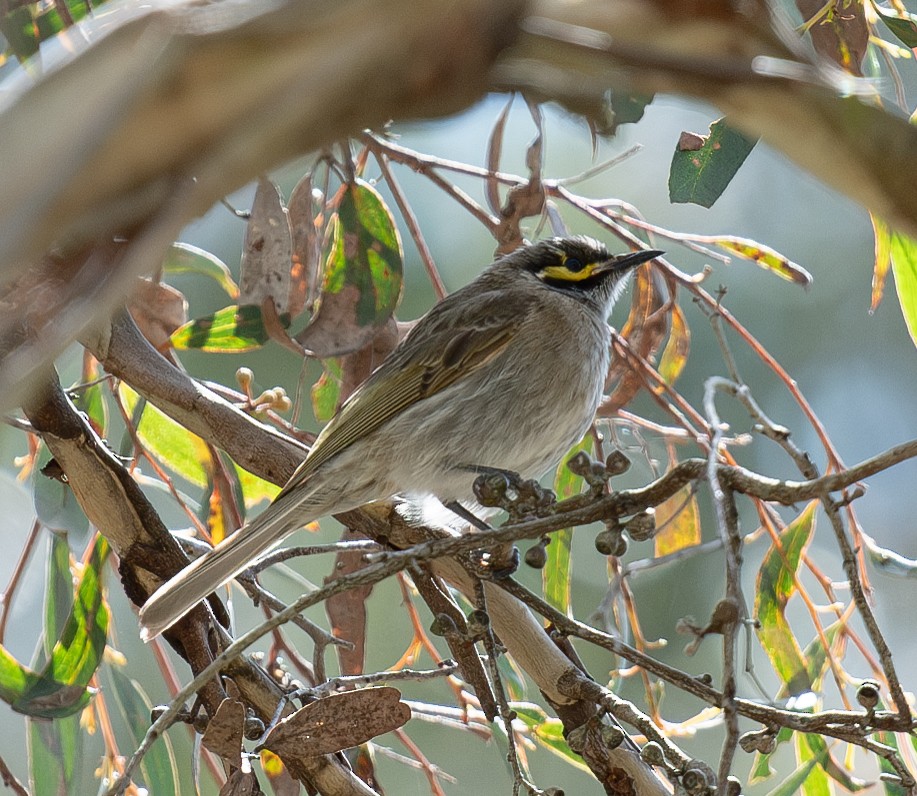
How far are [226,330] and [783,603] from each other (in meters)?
1.44

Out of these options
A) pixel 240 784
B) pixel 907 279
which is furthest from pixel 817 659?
pixel 240 784

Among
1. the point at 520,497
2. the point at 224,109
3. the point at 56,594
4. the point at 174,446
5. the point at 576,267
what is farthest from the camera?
the point at 576,267

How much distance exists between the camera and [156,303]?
280cm

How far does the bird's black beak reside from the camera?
2998 millimetres

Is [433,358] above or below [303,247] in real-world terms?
below

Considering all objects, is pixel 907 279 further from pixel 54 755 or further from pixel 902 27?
pixel 54 755

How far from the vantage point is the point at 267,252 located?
2623 millimetres

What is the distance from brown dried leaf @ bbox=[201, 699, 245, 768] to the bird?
38.5 inches

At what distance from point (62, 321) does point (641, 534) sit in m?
0.93

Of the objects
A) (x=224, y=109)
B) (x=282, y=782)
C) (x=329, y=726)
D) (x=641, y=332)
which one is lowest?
(x=282, y=782)

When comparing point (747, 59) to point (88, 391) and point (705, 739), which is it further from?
point (705, 739)

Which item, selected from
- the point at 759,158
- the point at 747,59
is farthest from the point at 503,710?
the point at 759,158

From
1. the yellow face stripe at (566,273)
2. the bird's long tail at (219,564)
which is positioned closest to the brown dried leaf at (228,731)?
the bird's long tail at (219,564)

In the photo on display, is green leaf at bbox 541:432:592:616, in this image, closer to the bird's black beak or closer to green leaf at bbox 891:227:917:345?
the bird's black beak
